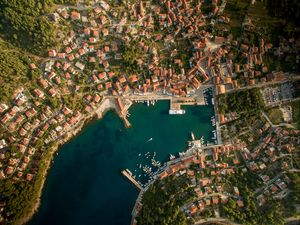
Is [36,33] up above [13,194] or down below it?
above

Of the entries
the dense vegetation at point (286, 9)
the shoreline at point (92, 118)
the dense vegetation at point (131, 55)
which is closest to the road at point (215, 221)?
the shoreline at point (92, 118)

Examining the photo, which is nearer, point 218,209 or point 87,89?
point 218,209

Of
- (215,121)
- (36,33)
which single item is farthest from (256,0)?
(36,33)

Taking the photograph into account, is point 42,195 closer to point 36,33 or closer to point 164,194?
point 164,194

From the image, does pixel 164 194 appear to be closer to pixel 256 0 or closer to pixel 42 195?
pixel 42 195

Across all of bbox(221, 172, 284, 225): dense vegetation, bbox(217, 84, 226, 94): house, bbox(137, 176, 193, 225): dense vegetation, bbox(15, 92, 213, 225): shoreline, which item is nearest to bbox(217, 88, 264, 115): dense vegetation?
bbox(217, 84, 226, 94): house

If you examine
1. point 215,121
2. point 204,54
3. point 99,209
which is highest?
point 204,54

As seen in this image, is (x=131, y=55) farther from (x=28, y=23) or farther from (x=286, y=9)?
(x=286, y=9)

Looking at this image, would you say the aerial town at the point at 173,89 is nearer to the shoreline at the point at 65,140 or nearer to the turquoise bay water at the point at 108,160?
the shoreline at the point at 65,140
